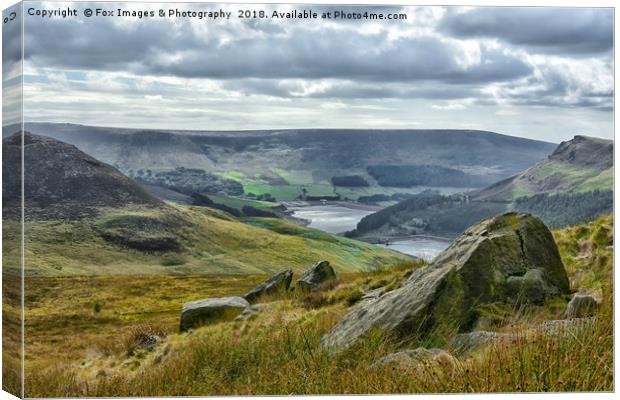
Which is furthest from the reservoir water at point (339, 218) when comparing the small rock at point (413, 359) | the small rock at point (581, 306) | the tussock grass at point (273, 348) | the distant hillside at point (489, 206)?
the small rock at point (413, 359)

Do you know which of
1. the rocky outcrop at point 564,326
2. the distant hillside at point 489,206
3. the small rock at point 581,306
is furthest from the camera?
the distant hillside at point 489,206

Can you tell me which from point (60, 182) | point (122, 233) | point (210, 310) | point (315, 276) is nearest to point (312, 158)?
point (315, 276)

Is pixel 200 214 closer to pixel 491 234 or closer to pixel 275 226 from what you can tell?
pixel 275 226

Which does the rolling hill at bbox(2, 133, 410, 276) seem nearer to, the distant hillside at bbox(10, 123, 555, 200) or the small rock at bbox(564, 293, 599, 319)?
the distant hillside at bbox(10, 123, 555, 200)

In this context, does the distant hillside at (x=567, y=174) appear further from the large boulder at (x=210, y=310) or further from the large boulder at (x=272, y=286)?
the large boulder at (x=210, y=310)

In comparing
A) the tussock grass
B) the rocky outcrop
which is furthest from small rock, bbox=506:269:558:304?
the rocky outcrop

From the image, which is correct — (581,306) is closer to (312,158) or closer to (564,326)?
(564,326)
